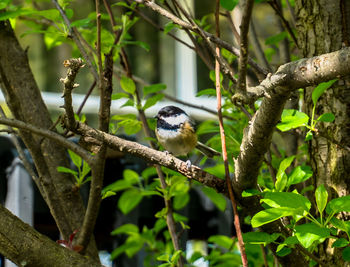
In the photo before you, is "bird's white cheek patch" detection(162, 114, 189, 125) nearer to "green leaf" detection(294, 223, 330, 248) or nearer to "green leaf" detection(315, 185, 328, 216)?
"green leaf" detection(315, 185, 328, 216)

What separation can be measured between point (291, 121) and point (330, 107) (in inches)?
16.5

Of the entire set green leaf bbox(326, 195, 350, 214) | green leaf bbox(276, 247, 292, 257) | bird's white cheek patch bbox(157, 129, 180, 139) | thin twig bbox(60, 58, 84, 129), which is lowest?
green leaf bbox(276, 247, 292, 257)

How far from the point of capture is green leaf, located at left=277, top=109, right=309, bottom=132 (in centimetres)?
146

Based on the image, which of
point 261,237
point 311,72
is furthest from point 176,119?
point 311,72

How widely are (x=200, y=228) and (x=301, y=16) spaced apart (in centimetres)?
148

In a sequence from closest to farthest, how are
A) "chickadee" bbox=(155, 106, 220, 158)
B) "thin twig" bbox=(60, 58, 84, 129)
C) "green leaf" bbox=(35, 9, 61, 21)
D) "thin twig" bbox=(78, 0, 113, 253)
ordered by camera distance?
1. "thin twig" bbox=(60, 58, 84, 129)
2. "thin twig" bbox=(78, 0, 113, 253)
3. "green leaf" bbox=(35, 9, 61, 21)
4. "chickadee" bbox=(155, 106, 220, 158)

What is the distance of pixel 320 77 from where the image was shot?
1.14 meters

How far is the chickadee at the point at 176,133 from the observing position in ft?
8.74

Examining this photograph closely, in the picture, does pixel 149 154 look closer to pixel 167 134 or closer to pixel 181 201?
pixel 181 201

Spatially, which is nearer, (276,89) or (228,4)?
(276,89)

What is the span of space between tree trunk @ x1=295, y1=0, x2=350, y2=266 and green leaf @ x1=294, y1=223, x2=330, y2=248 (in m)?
0.55

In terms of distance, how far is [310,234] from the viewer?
1236 mm

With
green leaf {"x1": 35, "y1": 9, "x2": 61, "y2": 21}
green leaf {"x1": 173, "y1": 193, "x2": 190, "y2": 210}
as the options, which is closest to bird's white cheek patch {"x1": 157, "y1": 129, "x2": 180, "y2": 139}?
green leaf {"x1": 173, "y1": 193, "x2": 190, "y2": 210}

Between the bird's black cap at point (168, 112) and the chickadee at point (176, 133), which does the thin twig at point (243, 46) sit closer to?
the chickadee at point (176, 133)
